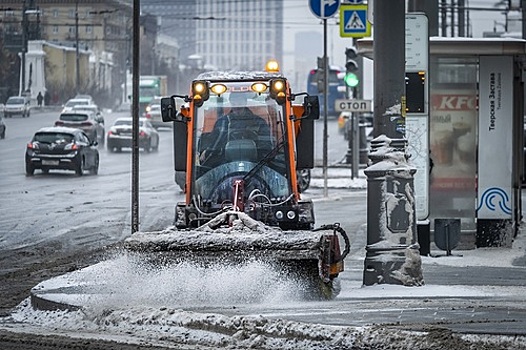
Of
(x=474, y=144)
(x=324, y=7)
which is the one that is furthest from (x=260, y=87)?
(x=324, y=7)

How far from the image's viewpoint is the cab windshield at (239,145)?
50.9 feet

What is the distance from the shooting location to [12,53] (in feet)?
133

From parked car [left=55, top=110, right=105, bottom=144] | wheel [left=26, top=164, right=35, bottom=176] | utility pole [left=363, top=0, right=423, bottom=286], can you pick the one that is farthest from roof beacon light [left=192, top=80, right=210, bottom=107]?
parked car [left=55, top=110, right=105, bottom=144]

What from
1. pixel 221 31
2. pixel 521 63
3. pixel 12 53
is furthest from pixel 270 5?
pixel 521 63

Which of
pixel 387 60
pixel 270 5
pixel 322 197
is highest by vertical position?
pixel 270 5

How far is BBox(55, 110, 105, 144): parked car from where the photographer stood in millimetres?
52000

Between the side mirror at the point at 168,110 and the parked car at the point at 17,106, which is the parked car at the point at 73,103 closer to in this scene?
the parked car at the point at 17,106

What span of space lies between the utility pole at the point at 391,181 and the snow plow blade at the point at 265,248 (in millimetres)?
520

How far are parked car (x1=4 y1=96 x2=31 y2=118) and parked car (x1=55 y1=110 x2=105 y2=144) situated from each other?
6.48ft

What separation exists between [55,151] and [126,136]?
51.4 ft

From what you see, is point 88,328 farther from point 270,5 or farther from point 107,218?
point 270,5

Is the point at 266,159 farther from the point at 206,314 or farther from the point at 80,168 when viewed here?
the point at 80,168

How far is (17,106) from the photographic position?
156ft

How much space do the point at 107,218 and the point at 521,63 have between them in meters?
9.11
